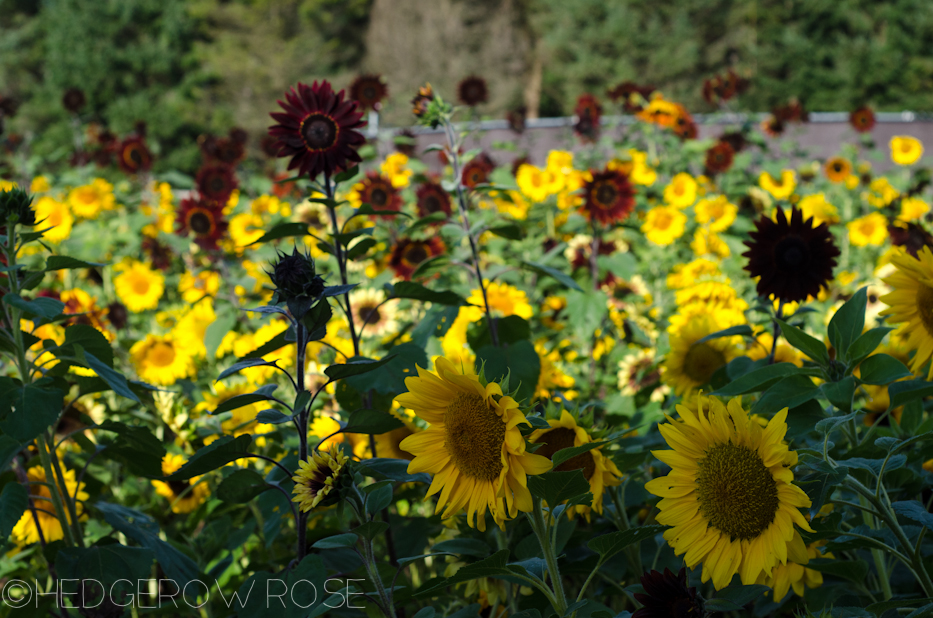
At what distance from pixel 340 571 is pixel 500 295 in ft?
4.85

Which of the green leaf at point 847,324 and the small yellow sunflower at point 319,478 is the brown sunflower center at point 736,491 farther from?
the small yellow sunflower at point 319,478

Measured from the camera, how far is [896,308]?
1194 mm

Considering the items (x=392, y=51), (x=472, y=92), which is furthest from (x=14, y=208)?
(x=392, y=51)

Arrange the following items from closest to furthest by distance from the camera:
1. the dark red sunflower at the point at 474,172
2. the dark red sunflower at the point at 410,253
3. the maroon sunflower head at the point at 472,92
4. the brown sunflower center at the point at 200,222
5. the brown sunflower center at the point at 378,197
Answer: the dark red sunflower at the point at 410,253
the brown sunflower center at the point at 378,197
the brown sunflower center at the point at 200,222
the dark red sunflower at the point at 474,172
the maroon sunflower head at the point at 472,92

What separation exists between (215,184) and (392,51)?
55.0 feet

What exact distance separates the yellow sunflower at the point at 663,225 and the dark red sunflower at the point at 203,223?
2055mm

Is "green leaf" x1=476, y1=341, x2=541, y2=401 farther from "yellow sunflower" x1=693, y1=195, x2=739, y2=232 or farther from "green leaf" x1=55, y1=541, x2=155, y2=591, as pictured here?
"yellow sunflower" x1=693, y1=195, x2=739, y2=232

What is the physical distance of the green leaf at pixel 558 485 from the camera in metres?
0.83

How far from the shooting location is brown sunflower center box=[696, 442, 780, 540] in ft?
2.85

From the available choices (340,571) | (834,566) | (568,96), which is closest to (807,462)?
(834,566)

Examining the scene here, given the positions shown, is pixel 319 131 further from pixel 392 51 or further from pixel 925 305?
pixel 392 51

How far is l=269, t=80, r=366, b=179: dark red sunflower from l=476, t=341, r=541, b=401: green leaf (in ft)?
1.71

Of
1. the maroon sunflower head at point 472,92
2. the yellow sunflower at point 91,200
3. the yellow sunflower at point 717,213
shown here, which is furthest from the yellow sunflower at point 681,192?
the yellow sunflower at point 91,200

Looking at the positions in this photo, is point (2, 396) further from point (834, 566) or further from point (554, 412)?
point (834, 566)
